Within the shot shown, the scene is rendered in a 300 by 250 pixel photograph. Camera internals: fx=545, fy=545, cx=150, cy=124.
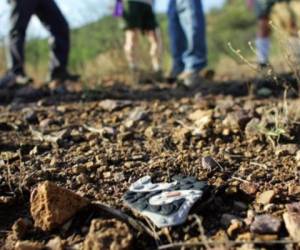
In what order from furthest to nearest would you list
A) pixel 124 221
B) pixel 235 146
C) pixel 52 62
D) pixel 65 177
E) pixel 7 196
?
pixel 52 62
pixel 235 146
pixel 65 177
pixel 7 196
pixel 124 221

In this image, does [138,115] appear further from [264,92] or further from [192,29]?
[192,29]

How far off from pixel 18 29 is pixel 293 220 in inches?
116

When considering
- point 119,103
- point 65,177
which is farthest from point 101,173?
point 119,103

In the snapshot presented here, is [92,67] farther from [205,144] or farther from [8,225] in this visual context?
[8,225]

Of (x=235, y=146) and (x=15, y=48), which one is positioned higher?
(x=15, y=48)

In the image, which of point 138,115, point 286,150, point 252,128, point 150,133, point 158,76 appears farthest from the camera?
point 158,76

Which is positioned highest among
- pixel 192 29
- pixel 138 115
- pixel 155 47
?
pixel 192 29

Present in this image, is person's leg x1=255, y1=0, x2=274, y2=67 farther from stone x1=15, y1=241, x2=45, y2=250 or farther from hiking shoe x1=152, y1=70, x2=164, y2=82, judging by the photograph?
stone x1=15, y1=241, x2=45, y2=250

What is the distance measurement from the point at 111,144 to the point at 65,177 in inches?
16.0

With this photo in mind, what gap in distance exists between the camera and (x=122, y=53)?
16.1 feet

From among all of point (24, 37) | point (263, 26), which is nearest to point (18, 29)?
point (24, 37)

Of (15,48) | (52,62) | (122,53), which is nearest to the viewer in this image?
(15,48)

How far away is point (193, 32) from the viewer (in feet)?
12.9

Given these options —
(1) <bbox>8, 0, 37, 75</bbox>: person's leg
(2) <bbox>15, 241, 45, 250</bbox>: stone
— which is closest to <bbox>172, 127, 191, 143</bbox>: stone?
(2) <bbox>15, 241, 45, 250</bbox>: stone
